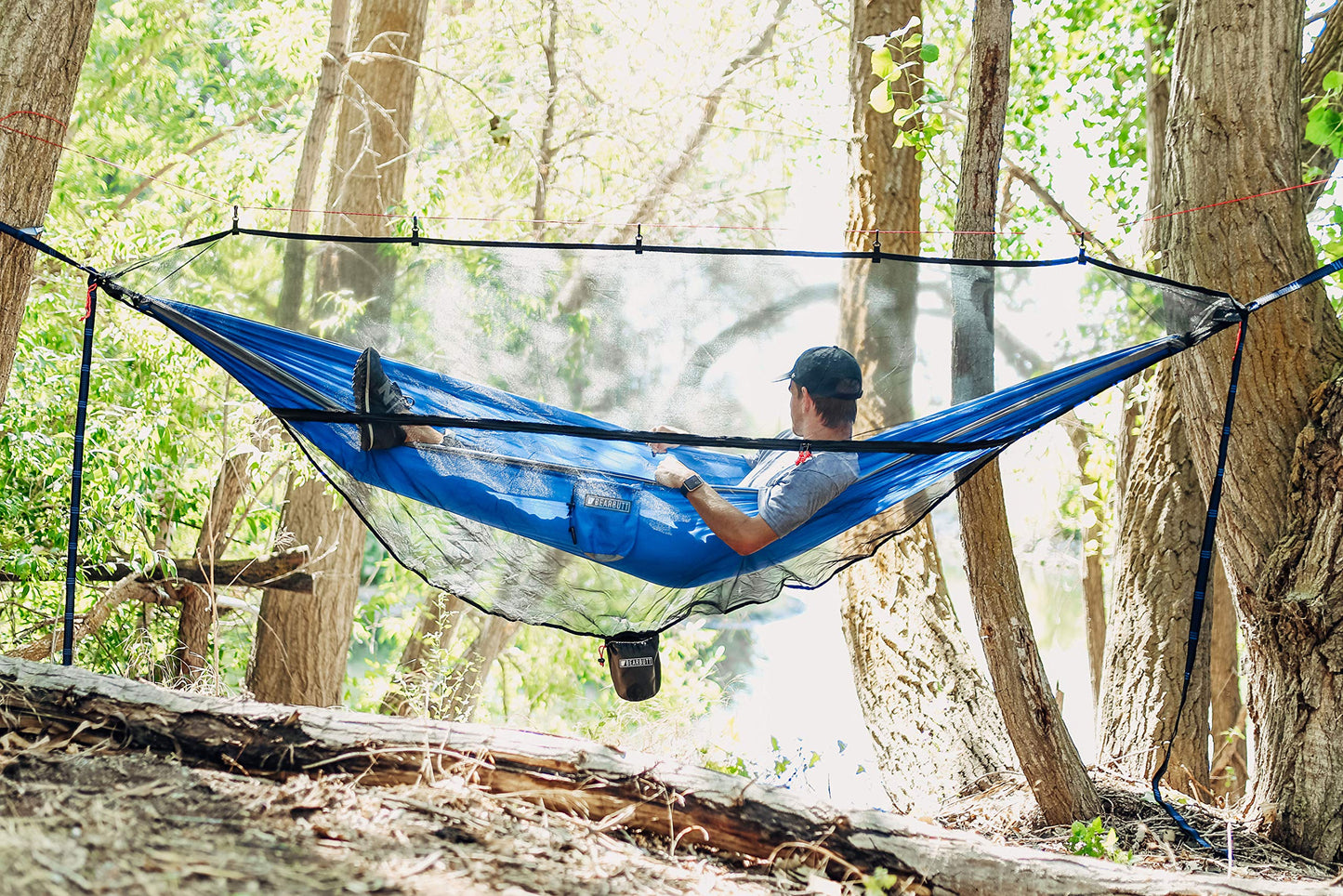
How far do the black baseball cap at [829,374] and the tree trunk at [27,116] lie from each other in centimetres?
150

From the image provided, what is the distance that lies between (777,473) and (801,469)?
3.4 inches

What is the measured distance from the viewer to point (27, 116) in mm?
1951

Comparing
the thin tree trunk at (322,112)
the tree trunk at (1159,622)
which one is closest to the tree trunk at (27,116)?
the thin tree trunk at (322,112)

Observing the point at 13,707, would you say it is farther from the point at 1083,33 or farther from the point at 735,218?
the point at 735,218

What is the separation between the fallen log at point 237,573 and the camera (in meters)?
3.31

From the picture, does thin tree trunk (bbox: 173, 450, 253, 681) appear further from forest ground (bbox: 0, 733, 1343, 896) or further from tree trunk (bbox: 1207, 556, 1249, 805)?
tree trunk (bbox: 1207, 556, 1249, 805)

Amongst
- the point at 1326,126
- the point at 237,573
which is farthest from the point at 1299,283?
the point at 237,573

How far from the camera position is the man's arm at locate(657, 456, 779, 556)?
1783 mm

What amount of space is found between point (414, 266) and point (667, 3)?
4903 millimetres

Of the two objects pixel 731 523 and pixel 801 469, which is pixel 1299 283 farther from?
pixel 731 523

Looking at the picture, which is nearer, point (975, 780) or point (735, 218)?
point (975, 780)

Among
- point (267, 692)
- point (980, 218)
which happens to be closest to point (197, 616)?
point (267, 692)

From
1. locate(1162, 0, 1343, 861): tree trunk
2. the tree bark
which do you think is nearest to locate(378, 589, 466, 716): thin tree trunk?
the tree bark

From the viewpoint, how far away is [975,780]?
254 cm
